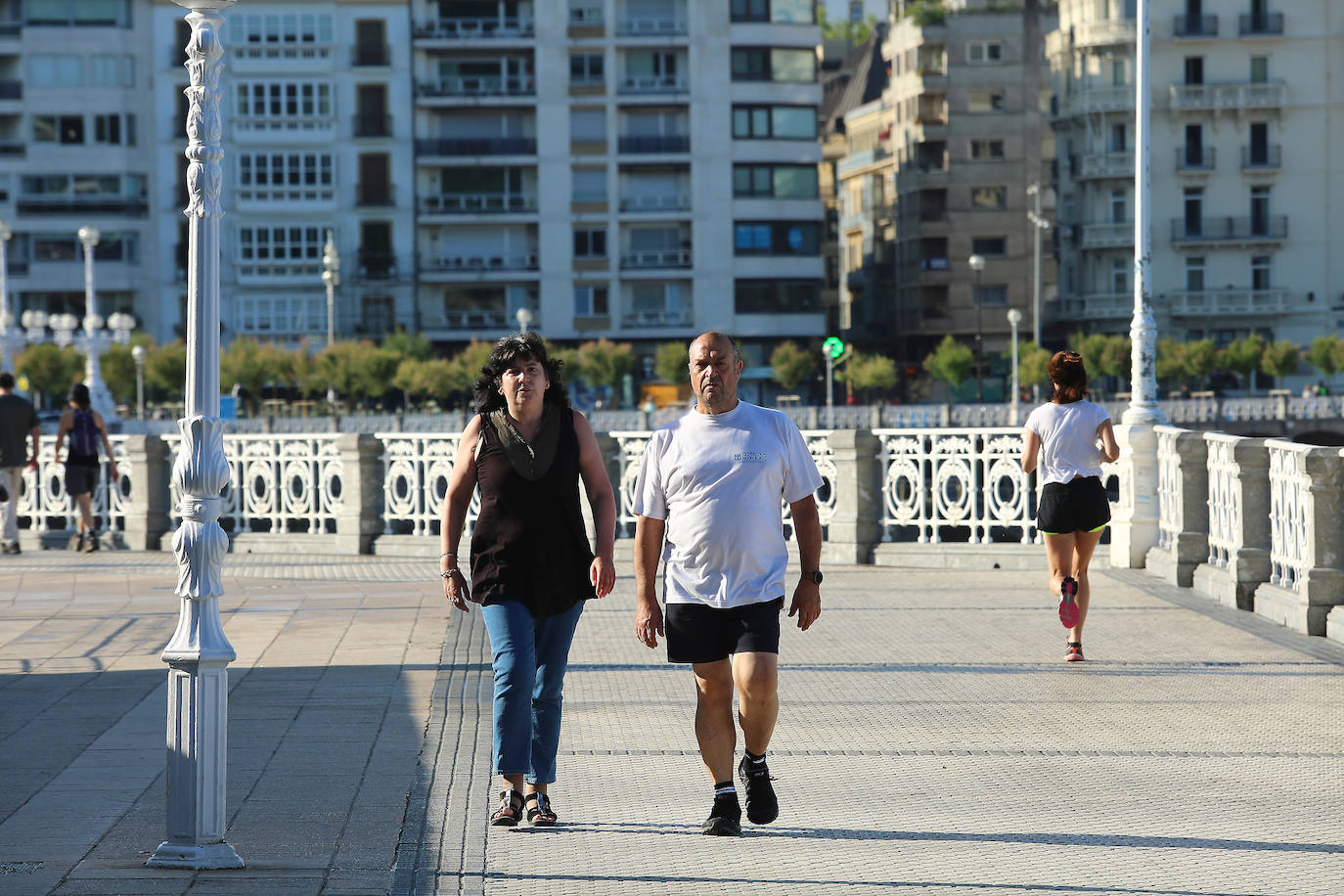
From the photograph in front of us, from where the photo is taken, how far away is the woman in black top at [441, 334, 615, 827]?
7023 mm

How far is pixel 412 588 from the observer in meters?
15.8

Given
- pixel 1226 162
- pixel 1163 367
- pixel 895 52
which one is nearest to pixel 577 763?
pixel 1163 367

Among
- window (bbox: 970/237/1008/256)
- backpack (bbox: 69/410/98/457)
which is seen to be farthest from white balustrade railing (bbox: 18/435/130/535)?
window (bbox: 970/237/1008/256)

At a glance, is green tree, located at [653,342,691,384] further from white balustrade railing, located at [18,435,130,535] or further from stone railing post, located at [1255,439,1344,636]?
stone railing post, located at [1255,439,1344,636]

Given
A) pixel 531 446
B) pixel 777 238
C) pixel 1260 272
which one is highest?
pixel 777 238

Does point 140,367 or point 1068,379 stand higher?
point 140,367

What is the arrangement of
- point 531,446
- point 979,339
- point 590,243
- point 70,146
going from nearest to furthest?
point 531,446, point 979,339, point 70,146, point 590,243

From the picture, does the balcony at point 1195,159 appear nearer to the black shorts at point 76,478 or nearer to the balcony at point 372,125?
the balcony at point 372,125

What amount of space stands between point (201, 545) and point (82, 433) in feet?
46.2

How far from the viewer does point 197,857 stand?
629cm

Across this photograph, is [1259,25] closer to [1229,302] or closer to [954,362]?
[1229,302]

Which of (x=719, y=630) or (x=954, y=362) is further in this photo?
(x=954, y=362)


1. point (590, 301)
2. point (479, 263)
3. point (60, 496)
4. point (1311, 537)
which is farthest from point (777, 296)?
point (1311, 537)

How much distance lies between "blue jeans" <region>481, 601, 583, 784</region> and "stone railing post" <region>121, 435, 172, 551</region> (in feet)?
45.9
